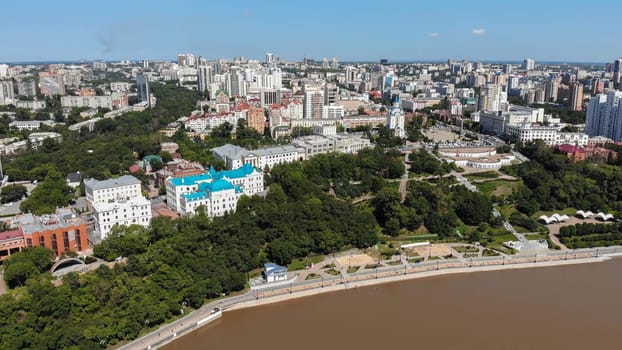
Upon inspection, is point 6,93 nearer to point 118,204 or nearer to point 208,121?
point 208,121

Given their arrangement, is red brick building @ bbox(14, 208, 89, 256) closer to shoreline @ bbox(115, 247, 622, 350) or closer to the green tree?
shoreline @ bbox(115, 247, 622, 350)

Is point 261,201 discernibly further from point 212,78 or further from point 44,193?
point 212,78

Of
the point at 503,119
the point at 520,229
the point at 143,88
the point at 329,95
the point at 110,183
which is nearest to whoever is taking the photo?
the point at 520,229

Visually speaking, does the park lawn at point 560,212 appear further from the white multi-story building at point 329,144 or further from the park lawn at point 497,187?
the white multi-story building at point 329,144

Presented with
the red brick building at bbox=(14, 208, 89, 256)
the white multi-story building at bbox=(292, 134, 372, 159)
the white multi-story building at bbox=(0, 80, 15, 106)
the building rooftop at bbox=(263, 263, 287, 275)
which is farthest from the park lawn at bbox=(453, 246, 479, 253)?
the white multi-story building at bbox=(0, 80, 15, 106)

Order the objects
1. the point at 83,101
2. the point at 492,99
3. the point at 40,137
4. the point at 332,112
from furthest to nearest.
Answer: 1. the point at 83,101
2. the point at 492,99
3. the point at 332,112
4. the point at 40,137

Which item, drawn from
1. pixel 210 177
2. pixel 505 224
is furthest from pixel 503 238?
pixel 210 177
